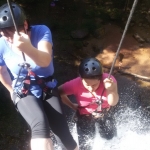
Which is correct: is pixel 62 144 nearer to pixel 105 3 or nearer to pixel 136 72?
pixel 136 72

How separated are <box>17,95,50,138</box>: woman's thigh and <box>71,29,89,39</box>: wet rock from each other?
13.6 ft

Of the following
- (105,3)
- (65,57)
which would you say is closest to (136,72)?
(65,57)

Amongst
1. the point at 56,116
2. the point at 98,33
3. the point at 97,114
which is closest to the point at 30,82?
the point at 56,116

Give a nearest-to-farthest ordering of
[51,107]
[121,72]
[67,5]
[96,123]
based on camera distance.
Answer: [51,107], [96,123], [121,72], [67,5]

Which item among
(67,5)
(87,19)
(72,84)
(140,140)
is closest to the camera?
(72,84)

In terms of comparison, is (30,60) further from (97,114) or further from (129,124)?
(129,124)

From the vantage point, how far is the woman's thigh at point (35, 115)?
182 centimetres

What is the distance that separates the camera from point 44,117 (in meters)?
1.89

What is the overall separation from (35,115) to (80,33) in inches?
171

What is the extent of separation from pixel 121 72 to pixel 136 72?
29 cm

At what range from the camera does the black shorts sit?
6.04 ft

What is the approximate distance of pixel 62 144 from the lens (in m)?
2.22

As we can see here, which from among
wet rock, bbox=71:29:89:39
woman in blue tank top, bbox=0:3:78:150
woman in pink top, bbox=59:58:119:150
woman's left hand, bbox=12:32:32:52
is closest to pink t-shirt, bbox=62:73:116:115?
woman in pink top, bbox=59:58:119:150

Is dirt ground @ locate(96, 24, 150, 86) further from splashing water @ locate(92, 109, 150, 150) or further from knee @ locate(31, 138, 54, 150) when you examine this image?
knee @ locate(31, 138, 54, 150)
